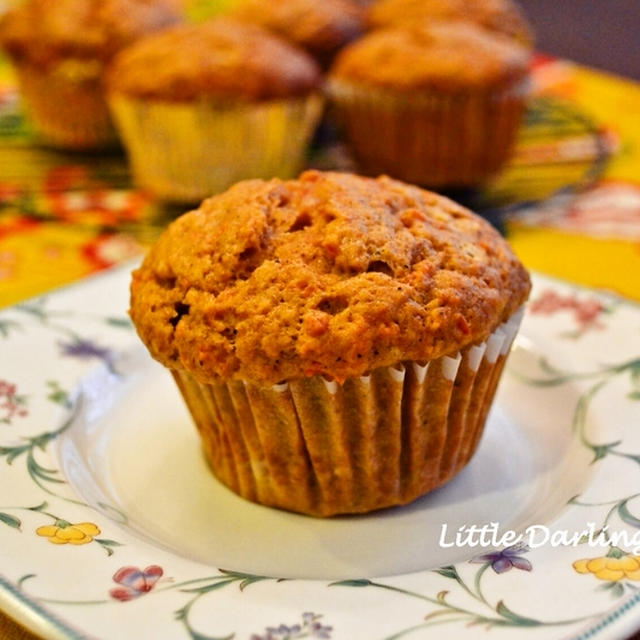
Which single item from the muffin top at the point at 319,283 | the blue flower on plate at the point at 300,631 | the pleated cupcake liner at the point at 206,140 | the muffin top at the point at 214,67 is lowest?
the pleated cupcake liner at the point at 206,140

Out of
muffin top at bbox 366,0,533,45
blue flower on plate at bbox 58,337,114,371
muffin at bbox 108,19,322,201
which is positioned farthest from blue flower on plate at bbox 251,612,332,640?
muffin top at bbox 366,0,533,45

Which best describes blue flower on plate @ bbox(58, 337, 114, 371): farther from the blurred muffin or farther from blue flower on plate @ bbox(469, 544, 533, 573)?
the blurred muffin

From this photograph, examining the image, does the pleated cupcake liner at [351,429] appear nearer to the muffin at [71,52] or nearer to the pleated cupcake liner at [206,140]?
the pleated cupcake liner at [206,140]

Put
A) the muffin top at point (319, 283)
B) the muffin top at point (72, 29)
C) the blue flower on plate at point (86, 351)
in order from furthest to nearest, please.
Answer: the muffin top at point (72, 29) → the blue flower on plate at point (86, 351) → the muffin top at point (319, 283)

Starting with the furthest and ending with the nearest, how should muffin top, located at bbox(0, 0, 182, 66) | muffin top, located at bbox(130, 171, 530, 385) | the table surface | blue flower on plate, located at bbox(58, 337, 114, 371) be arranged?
muffin top, located at bbox(0, 0, 182, 66) → the table surface → blue flower on plate, located at bbox(58, 337, 114, 371) → muffin top, located at bbox(130, 171, 530, 385)

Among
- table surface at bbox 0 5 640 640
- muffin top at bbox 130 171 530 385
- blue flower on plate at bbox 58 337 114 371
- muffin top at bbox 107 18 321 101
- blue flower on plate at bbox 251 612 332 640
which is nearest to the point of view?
blue flower on plate at bbox 251 612 332 640

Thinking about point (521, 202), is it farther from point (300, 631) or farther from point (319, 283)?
point (300, 631)

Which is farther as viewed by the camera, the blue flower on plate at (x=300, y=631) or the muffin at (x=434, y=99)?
the muffin at (x=434, y=99)

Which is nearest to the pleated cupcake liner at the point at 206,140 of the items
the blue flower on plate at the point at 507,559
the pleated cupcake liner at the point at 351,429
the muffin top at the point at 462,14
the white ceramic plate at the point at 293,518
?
the muffin top at the point at 462,14
